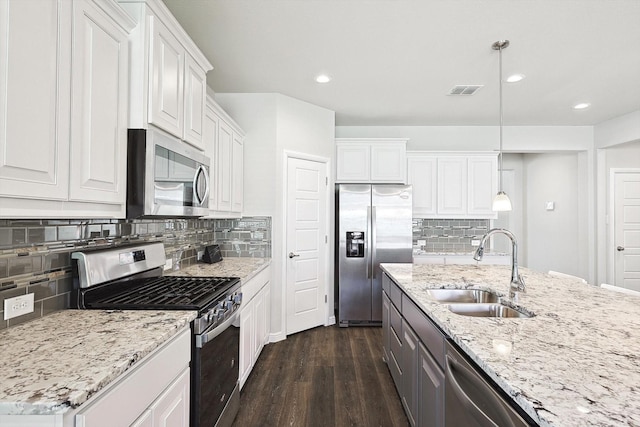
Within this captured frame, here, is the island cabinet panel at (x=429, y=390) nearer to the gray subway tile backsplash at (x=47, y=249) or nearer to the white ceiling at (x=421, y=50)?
the gray subway tile backsplash at (x=47, y=249)

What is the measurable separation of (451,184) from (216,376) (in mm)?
3976

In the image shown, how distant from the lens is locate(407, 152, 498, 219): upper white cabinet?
4.51 metres

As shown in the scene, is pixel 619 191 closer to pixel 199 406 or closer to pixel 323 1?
pixel 323 1

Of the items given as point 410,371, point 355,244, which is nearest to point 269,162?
point 355,244

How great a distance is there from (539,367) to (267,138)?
125 inches

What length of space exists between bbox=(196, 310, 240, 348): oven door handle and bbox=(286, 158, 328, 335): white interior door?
172 centimetres

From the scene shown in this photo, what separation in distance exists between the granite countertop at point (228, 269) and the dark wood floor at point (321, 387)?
2.90ft

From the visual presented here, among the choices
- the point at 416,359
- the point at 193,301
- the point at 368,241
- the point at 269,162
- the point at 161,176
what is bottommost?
the point at 416,359

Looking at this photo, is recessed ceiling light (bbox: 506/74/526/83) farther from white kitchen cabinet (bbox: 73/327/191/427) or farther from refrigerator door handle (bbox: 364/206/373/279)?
white kitchen cabinet (bbox: 73/327/191/427)

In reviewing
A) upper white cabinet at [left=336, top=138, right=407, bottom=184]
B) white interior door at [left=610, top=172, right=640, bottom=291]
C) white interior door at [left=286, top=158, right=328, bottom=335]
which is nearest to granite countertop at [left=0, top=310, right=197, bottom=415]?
white interior door at [left=286, top=158, right=328, bottom=335]

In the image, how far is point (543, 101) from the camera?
382 centimetres

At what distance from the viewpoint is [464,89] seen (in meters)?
3.44

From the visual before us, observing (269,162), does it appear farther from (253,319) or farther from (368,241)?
(253,319)

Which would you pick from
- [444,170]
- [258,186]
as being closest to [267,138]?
[258,186]
